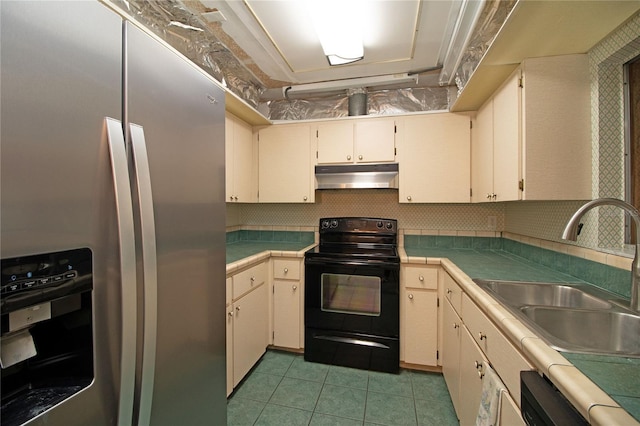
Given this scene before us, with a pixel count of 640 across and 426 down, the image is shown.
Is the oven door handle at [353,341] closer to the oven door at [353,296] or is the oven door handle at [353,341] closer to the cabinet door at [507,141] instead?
the oven door at [353,296]

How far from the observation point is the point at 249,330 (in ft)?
6.64

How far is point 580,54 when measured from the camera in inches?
53.4

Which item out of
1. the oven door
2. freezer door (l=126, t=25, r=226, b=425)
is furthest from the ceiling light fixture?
the oven door

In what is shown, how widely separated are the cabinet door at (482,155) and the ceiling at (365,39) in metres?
0.51

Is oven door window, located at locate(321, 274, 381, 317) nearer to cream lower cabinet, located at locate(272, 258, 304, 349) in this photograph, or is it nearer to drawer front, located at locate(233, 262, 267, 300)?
cream lower cabinet, located at locate(272, 258, 304, 349)

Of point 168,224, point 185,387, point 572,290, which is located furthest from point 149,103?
point 572,290

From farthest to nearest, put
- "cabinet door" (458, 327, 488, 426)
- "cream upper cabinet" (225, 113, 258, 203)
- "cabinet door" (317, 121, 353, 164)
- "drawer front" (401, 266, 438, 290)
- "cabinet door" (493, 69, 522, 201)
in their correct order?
"cabinet door" (317, 121, 353, 164) < "cream upper cabinet" (225, 113, 258, 203) < "drawer front" (401, 266, 438, 290) < "cabinet door" (493, 69, 522, 201) < "cabinet door" (458, 327, 488, 426)

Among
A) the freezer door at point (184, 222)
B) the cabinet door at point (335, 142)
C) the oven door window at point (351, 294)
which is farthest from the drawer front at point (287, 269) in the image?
the freezer door at point (184, 222)

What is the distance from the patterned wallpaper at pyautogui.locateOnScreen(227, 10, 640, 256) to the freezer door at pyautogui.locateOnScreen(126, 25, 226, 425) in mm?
1698

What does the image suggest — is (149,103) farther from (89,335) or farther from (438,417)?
(438,417)

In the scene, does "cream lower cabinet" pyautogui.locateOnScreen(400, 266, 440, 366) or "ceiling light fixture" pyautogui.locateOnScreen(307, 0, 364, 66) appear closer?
"ceiling light fixture" pyautogui.locateOnScreen(307, 0, 364, 66)

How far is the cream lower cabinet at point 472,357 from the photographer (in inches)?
35.1

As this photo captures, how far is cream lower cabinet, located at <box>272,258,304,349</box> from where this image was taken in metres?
2.30

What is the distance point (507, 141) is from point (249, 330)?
7.03 ft
